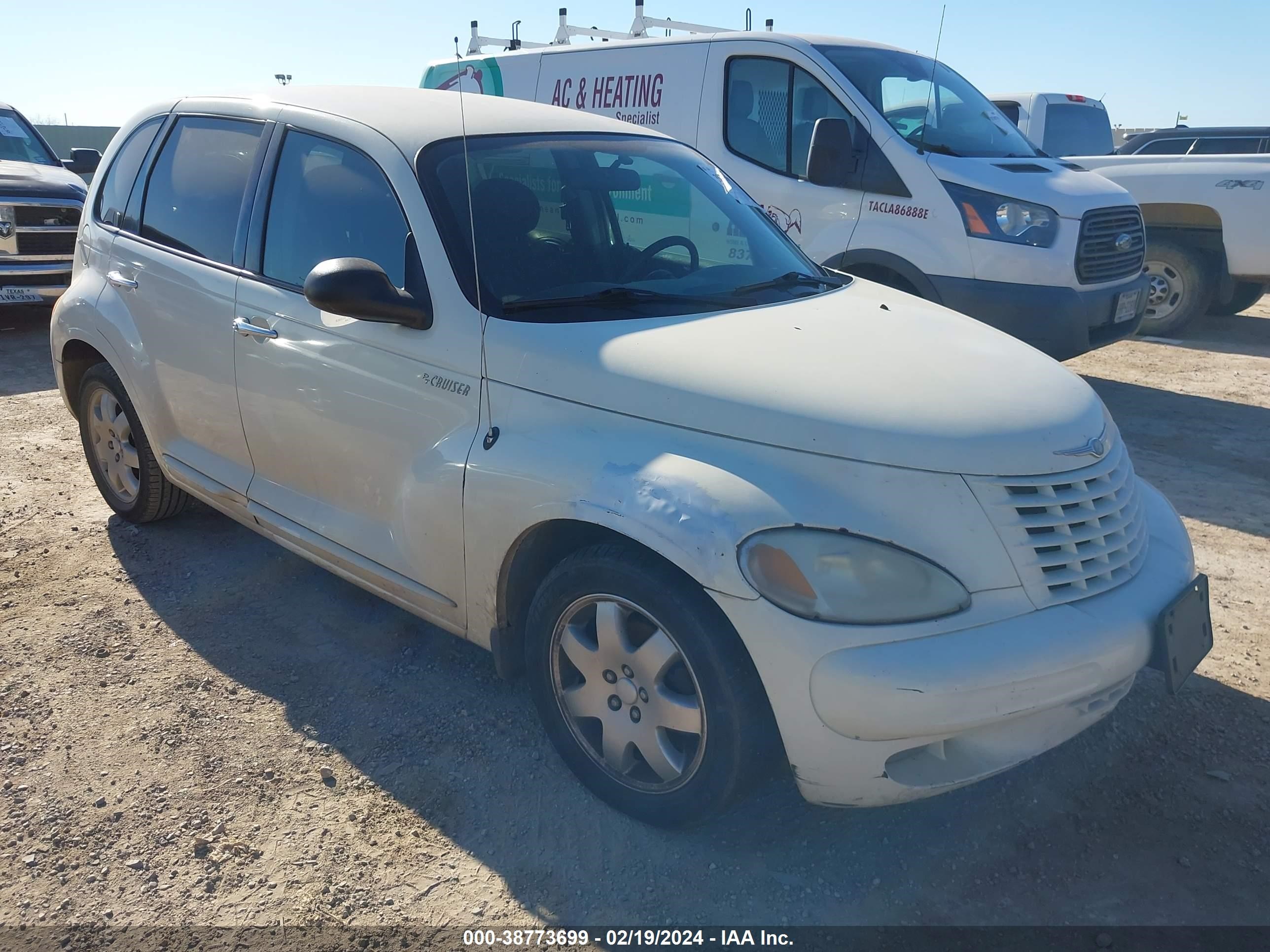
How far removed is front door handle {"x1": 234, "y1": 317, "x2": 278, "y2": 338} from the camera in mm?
3484

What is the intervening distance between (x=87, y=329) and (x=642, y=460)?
125 inches

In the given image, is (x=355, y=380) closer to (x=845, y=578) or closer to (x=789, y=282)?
(x=789, y=282)

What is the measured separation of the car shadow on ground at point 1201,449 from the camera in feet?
16.8

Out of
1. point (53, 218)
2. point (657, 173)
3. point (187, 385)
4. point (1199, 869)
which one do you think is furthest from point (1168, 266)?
point (53, 218)

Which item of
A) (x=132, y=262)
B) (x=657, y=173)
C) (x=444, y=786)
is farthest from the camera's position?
(x=132, y=262)

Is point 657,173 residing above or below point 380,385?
above

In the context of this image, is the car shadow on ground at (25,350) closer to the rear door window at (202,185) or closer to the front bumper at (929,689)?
the rear door window at (202,185)

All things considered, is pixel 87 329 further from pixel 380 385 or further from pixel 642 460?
pixel 642 460

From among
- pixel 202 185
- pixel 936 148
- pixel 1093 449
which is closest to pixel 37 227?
pixel 202 185

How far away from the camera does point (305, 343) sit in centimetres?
337

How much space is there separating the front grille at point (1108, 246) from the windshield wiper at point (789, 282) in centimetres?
335

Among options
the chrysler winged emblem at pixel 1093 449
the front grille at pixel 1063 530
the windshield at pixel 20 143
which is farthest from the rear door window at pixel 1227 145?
the windshield at pixel 20 143

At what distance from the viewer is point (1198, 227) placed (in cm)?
920

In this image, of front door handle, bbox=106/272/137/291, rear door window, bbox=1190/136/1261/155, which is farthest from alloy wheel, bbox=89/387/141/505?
rear door window, bbox=1190/136/1261/155
